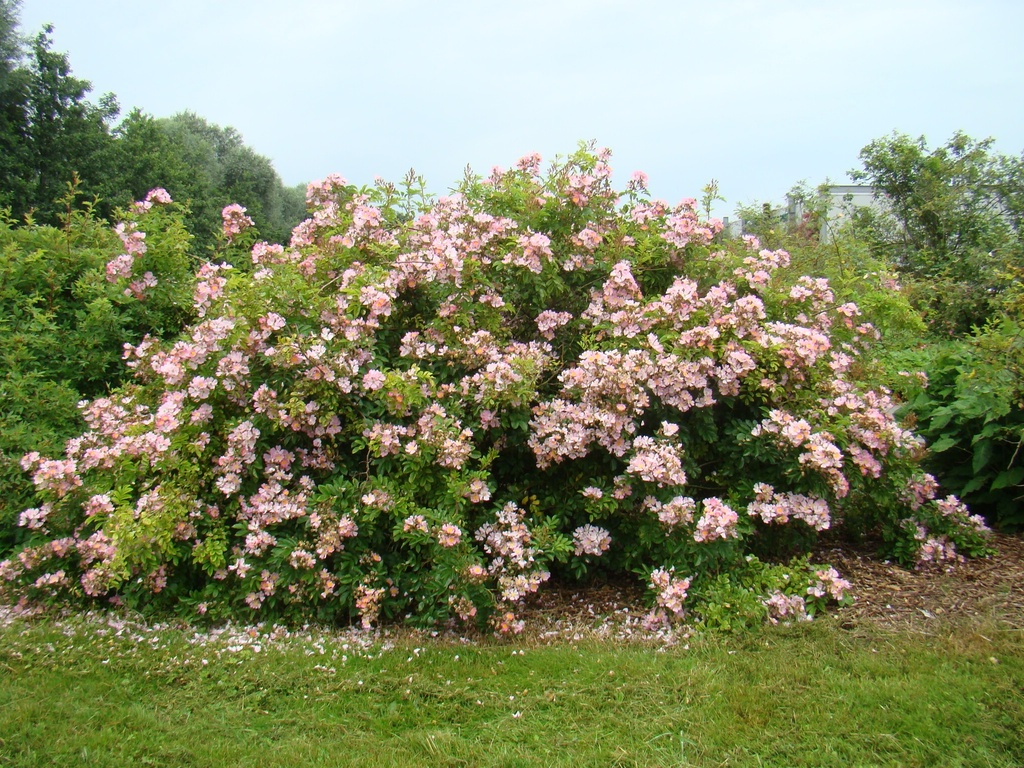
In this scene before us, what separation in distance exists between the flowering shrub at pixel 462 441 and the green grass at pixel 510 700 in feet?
1.12

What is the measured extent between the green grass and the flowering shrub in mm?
341

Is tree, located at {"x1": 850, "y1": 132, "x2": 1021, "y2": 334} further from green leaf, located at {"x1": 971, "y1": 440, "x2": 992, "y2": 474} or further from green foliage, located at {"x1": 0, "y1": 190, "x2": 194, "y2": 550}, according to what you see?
green foliage, located at {"x1": 0, "y1": 190, "x2": 194, "y2": 550}

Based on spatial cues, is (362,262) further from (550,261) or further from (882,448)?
(882,448)

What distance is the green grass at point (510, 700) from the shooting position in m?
2.65

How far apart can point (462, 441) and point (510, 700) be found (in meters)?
1.22

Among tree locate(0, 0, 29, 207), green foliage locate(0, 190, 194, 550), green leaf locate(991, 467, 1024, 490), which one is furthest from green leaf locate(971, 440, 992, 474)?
tree locate(0, 0, 29, 207)

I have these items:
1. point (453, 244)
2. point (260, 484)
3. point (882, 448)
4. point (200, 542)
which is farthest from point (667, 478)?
point (200, 542)

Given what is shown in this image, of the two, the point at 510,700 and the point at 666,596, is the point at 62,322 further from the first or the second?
the point at 666,596

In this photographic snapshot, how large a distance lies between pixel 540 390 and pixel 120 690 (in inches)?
97.8

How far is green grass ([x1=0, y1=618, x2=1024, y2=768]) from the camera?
2652 mm

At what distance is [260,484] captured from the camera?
3.96 meters

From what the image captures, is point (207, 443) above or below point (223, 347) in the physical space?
below

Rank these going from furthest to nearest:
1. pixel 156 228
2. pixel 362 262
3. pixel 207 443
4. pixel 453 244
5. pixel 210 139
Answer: pixel 210 139 → pixel 156 228 → pixel 362 262 → pixel 453 244 → pixel 207 443

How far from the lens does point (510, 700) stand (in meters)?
3.06
